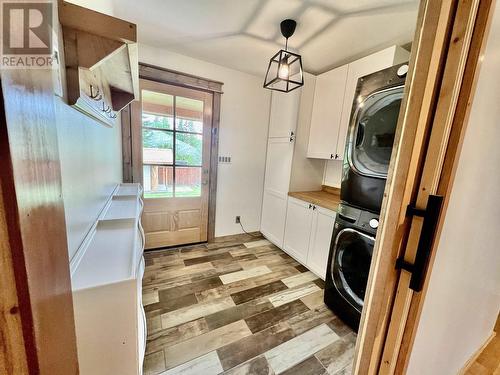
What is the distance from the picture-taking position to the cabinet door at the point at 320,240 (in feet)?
6.68

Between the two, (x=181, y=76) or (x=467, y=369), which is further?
(x=181, y=76)

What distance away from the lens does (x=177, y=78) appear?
2354 millimetres

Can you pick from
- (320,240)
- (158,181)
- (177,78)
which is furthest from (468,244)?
(177,78)

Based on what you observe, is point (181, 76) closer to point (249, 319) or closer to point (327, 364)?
point (249, 319)

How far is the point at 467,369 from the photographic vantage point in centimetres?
130

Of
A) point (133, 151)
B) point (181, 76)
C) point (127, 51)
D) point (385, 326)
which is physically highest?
point (181, 76)

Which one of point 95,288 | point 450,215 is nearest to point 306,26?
point 450,215

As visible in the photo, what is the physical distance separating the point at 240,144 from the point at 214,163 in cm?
Result: 47

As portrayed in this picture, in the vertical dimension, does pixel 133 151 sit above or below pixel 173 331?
above

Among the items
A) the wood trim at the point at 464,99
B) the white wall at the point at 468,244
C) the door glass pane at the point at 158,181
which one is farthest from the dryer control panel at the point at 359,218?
the door glass pane at the point at 158,181

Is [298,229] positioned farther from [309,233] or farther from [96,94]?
[96,94]

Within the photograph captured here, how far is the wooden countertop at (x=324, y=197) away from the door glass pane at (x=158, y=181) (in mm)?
1512

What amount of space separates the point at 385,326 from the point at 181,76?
2729 mm

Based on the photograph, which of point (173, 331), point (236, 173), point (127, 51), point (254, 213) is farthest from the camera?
point (254, 213)
